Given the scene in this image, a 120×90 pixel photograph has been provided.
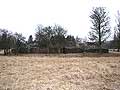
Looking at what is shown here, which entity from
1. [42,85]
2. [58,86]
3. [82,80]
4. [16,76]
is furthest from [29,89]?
[82,80]

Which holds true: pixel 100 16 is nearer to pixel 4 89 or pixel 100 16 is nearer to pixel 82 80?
pixel 82 80

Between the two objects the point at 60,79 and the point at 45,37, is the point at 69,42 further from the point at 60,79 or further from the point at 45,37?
the point at 60,79

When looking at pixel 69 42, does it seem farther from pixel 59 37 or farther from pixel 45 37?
pixel 59 37

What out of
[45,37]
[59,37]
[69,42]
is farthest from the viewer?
[69,42]

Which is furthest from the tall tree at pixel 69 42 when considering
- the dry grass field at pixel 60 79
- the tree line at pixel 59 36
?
the dry grass field at pixel 60 79

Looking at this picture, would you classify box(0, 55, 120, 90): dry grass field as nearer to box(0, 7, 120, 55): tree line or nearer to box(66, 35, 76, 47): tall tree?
box(0, 7, 120, 55): tree line

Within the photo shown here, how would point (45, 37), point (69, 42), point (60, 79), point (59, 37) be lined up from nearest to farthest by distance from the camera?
point (60, 79), point (59, 37), point (45, 37), point (69, 42)

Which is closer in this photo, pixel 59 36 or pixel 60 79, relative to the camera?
pixel 60 79

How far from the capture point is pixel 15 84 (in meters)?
10.3

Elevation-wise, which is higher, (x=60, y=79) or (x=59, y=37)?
(x=59, y=37)

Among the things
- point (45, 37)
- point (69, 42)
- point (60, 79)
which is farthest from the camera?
point (69, 42)

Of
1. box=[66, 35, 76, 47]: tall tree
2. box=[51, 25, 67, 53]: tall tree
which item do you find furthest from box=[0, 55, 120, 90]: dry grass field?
box=[66, 35, 76, 47]: tall tree

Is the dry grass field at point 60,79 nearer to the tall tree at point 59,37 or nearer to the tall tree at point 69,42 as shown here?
the tall tree at point 59,37

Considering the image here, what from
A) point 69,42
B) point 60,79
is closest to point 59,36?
point 69,42
